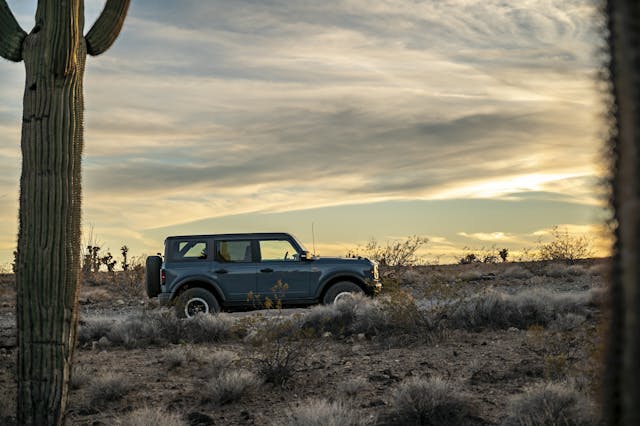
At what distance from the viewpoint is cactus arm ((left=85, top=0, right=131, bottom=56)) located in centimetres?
709

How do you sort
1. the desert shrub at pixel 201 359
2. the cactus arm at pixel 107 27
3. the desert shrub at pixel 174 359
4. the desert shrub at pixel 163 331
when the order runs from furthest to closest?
the desert shrub at pixel 163 331
the desert shrub at pixel 174 359
the desert shrub at pixel 201 359
the cactus arm at pixel 107 27

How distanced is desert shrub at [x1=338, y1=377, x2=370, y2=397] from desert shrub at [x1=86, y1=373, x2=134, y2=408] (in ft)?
8.02

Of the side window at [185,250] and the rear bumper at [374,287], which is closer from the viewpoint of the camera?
the rear bumper at [374,287]

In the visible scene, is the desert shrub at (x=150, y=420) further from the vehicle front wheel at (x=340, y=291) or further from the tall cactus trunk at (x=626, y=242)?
the vehicle front wheel at (x=340, y=291)

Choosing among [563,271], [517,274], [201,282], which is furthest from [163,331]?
[563,271]

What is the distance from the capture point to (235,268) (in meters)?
14.7

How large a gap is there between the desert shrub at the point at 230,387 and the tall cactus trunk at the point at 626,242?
603 cm

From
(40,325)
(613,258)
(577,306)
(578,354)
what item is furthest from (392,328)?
(613,258)

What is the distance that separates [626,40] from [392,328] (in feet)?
30.8

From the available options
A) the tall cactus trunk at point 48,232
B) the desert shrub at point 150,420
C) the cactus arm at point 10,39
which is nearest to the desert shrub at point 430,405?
the desert shrub at point 150,420

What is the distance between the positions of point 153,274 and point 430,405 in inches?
368

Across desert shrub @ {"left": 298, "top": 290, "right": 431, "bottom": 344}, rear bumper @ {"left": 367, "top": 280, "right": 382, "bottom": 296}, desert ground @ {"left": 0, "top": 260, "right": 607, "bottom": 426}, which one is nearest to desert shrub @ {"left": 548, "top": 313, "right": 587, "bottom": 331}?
desert ground @ {"left": 0, "top": 260, "right": 607, "bottom": 426}

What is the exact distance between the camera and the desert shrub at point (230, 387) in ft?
25.0

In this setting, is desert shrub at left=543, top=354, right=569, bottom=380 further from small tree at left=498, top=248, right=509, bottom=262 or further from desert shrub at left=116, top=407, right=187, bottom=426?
small tree at left=498, top=248, right=509, bottom=262
